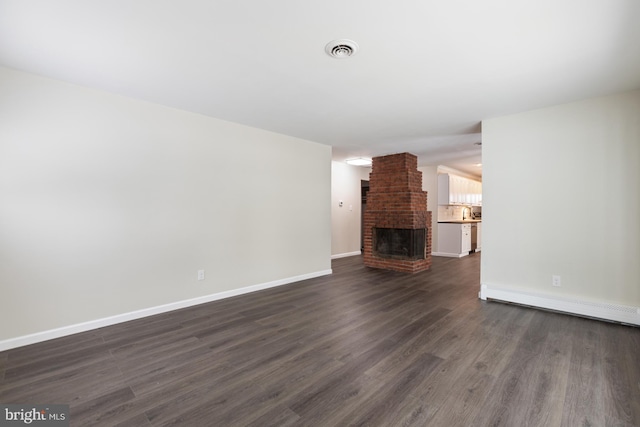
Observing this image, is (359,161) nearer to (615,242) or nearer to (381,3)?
(615,242)

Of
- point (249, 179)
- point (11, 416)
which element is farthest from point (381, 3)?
point (11, 416)

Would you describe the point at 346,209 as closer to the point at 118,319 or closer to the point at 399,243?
the point at 399,243

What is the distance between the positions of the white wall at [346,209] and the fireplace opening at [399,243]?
131 centimetres

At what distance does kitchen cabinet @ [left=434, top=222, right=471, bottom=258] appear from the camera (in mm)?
7262

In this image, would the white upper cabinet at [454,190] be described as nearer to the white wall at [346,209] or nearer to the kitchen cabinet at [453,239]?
the kitchen cabinet at [453,239]

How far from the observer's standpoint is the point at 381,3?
1.68 metres

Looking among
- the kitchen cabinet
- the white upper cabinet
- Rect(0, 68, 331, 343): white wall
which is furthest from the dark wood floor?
the white upper cabinet

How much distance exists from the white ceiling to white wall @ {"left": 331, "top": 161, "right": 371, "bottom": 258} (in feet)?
12.1

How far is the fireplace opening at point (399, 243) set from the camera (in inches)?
220

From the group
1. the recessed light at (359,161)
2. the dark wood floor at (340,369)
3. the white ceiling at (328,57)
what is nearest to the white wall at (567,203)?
the white ceiling at (328,57)

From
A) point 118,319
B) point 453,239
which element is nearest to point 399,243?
point 453,239

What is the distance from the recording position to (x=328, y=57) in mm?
2258

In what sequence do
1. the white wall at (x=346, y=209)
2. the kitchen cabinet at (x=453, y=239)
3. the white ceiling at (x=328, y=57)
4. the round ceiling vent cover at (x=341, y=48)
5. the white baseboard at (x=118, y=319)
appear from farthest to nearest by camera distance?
1. the kitchen cabinet at (x=453, y=239)
2. the white wall at (x=346, y=209)
3. the white baseboard at (x=118, y=319)
4. the round ceiling vent cover at (x=341, y=48)
5. the white ceiling at (x=328, y=57)

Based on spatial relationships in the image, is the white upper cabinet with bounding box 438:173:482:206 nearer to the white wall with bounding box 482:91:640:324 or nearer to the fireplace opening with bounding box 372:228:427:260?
the fireplace opening with bounding box 372:228:427:260
